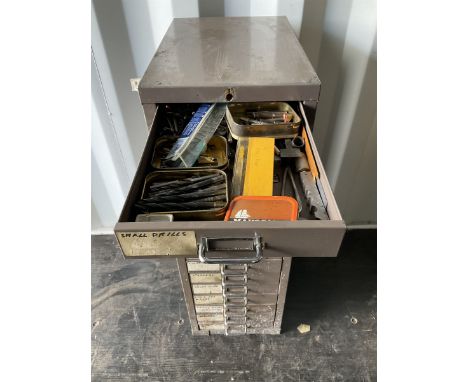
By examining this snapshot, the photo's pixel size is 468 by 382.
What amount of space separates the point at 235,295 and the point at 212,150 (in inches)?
15.1

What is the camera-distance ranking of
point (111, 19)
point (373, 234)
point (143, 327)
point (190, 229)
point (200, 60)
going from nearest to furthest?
point (190, 229) → point (200, 60) → point (111, 19) → point (143, 327) → point (373, 234)

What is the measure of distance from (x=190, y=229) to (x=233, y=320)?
613 mm

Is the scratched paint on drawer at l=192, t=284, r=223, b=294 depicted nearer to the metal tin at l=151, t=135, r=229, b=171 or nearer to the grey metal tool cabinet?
the grey metal tool cabinet

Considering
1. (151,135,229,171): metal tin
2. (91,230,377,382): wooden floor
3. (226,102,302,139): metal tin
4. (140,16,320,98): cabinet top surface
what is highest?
A: (140,16,320,98): cabinet top surface

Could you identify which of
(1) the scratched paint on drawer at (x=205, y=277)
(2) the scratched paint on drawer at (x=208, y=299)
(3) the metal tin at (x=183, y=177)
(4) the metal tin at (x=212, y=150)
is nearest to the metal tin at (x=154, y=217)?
(3) the metal tin at (x=183, y=177)

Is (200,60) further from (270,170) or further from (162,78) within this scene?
(270,170)

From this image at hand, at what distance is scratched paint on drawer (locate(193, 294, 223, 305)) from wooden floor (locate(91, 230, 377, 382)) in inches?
9.6

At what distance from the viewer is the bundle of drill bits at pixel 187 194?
61cm

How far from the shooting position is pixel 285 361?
1.03 meters

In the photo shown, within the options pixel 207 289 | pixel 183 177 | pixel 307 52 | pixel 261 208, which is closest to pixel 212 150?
pixel 183 177

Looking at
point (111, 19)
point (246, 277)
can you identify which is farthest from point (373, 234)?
point (111, 19)

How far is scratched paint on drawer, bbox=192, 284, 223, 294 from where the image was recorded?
846 mm

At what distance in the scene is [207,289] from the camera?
2.82ft

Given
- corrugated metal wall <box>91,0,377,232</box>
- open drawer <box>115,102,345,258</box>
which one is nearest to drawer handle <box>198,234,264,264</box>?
open drawer <box>115,102,345,258</box>
